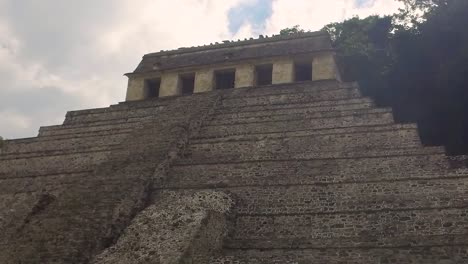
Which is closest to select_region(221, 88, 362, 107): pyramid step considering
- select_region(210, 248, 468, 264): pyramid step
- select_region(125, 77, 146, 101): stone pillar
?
select_region(125, 77, 146, 101): stone pillar

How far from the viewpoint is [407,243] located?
8.32 metres

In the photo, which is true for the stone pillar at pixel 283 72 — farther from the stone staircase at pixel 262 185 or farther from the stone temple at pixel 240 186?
the stone staircase at pixel 262 185

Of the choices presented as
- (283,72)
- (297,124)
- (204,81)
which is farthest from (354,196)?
(204,81)

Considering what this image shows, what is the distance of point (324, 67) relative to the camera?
60.6 feet

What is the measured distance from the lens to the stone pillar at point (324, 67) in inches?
716

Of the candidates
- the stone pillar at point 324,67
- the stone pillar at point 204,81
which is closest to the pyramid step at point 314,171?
the stone pillar at point 324,67

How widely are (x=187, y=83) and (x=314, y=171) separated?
1108 centimetres

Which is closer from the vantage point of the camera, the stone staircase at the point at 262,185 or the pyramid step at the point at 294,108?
the stone staircase at the point at 262,185

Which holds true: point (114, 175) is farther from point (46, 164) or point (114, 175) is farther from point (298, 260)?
point (298, 260)

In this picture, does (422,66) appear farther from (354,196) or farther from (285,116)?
(354,196)

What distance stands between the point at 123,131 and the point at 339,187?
8.24m

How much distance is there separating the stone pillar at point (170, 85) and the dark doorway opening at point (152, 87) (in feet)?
1.77

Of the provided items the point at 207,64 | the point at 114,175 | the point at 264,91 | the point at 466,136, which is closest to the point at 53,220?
the point at 114,175

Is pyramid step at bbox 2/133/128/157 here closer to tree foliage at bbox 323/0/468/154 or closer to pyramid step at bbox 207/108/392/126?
pyramid step at bbox 207/108/392/126
